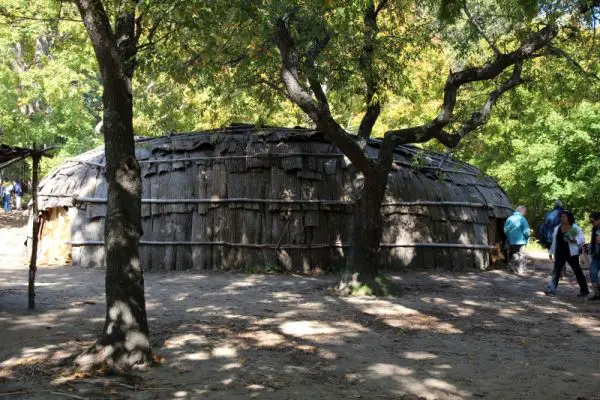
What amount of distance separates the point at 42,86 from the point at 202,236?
33.9 ft

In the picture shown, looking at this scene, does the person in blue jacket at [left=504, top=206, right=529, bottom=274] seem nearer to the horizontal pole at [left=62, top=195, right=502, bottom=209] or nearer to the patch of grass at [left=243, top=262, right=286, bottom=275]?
the horizontal pole at [left=62, top=195, right=502, bottom=209]

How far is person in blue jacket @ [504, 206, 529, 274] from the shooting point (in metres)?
13.2

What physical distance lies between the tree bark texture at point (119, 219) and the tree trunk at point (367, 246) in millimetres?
5103

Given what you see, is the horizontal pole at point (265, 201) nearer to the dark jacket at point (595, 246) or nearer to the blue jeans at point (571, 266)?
the blue jeans at point (571, 266)

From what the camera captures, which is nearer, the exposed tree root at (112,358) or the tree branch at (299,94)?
the exposed tree root at (112,358)

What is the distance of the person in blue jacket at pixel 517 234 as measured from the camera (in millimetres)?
13203

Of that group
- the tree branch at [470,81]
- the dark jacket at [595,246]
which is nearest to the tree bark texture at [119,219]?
the tree branch at [470,81]

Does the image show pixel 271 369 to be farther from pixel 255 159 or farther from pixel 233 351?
pixel 255 159

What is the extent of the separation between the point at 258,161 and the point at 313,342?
22.9 ft

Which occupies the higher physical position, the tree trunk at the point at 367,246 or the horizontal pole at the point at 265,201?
the horizontal pole at the point at 265,201

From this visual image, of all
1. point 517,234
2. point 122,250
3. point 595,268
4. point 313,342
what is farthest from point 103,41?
point 517,234

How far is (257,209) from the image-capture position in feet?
44.0

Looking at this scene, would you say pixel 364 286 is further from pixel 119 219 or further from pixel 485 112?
pixel 119 219

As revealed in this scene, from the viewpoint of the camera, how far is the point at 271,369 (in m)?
6.01
